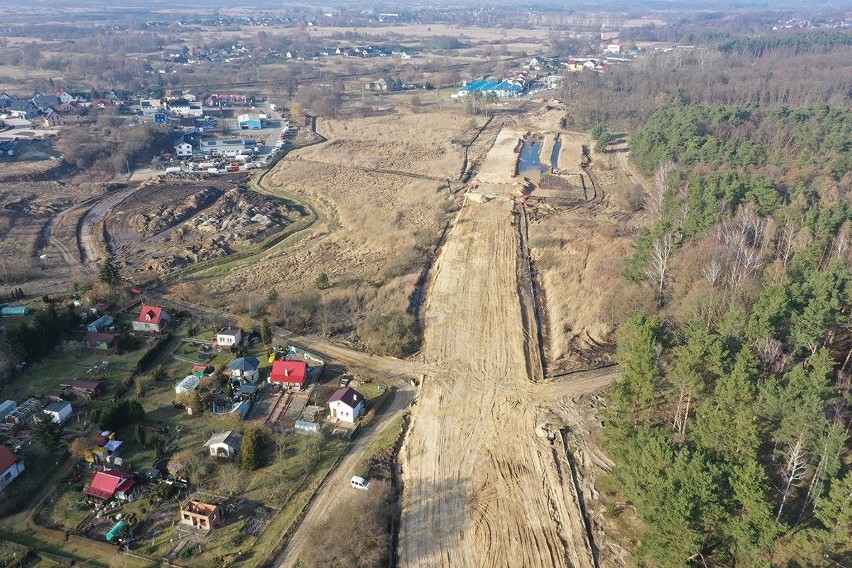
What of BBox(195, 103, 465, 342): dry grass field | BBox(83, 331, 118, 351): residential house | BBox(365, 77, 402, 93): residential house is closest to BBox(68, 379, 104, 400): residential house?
BBox(83, 331, 118, 351): residential house

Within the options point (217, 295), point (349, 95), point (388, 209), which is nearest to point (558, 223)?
point (388, 209)

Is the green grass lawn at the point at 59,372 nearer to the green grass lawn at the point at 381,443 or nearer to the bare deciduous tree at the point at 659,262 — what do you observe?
the green grass lawn at the point at 381,443

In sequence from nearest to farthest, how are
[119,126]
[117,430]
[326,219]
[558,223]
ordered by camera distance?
[117,430] → [558,223] → [326,219] → [119,126]

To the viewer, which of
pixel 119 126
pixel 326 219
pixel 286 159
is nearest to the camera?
pixel 326 219

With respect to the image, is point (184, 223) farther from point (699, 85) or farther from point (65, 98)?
point (699, 85)

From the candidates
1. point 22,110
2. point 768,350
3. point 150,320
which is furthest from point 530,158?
point 22,110

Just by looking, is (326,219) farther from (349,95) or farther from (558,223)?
(349,95)
